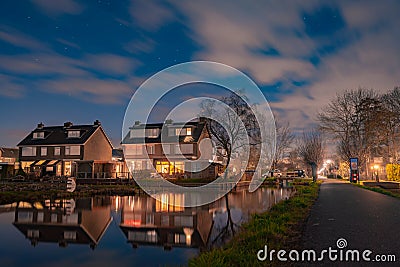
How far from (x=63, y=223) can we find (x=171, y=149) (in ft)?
113

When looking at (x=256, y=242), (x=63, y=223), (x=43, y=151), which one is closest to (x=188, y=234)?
(x=256, y=242)

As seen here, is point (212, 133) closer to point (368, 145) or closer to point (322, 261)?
point (368, 145)

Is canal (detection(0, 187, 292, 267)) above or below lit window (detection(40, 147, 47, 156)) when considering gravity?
below

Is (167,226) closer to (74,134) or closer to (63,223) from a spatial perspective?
(63,223)

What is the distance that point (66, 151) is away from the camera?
1848 inches

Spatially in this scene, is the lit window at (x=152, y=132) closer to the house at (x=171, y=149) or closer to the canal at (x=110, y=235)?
the house at (x=171, y=149)

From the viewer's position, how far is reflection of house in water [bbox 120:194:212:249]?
977cm

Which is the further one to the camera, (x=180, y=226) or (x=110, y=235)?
(x=180, y=226)

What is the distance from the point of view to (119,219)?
13.6 meters

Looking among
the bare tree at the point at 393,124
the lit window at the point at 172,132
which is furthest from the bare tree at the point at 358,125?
the lit window at the point at 172,132

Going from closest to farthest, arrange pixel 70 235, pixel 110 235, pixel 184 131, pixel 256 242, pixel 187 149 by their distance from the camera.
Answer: pixel 256 242 → pixel 70 235 → pixel 110 235 → pixel 187 149 → pixel 184 131

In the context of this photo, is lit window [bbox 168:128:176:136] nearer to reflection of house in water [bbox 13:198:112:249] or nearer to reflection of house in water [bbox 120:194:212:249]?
reflection of house in water [bbox 13:198:112:249]

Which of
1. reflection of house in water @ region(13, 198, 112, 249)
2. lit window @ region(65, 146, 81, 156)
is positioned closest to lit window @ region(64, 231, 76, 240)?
reflection of house in water @ region(13, 198, 112, 249)

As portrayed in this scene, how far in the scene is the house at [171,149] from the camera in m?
45.3
